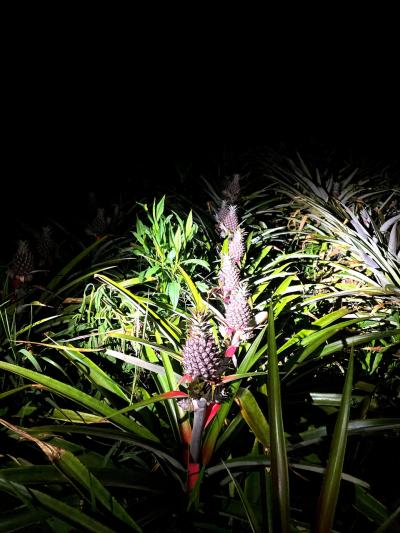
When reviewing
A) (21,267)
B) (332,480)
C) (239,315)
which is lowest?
(332,480)

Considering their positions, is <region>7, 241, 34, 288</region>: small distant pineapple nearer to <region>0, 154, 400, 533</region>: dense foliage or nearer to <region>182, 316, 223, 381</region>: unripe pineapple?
<region>0, 154, 400, 533</region>: dense foliage

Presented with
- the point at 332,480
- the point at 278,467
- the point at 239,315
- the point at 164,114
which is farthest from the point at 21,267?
the point at 164,114

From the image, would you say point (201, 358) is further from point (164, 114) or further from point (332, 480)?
point (164, 114)

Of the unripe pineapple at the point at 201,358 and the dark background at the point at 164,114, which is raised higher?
the dark background at the point at 164,114

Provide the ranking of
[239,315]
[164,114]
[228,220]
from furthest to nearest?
[164,114] < [228,220] < [239,315]

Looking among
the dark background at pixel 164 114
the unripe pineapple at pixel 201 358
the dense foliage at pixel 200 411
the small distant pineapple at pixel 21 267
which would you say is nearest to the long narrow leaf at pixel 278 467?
the dense foliage at pixel 200 411

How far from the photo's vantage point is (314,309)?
1.88 metres

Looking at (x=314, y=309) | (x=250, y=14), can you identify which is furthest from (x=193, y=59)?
(x=314, y=309)

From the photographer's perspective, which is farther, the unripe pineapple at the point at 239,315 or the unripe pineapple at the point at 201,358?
the unripe pineapple at the point at 239,315

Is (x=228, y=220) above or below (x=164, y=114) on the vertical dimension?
below

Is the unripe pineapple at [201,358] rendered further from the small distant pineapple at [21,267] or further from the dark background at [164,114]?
the dark background at [164,114]

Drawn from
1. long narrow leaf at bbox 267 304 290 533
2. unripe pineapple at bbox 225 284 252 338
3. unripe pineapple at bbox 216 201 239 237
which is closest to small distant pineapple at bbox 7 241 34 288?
unripe pineapple at bbox 225 284 252 338

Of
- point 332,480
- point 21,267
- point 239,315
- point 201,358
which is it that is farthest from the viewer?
point 21,267

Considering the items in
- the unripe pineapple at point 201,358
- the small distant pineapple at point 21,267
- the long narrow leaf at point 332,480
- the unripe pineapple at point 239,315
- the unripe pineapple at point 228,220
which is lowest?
the long narrow leaf at point 332,480
